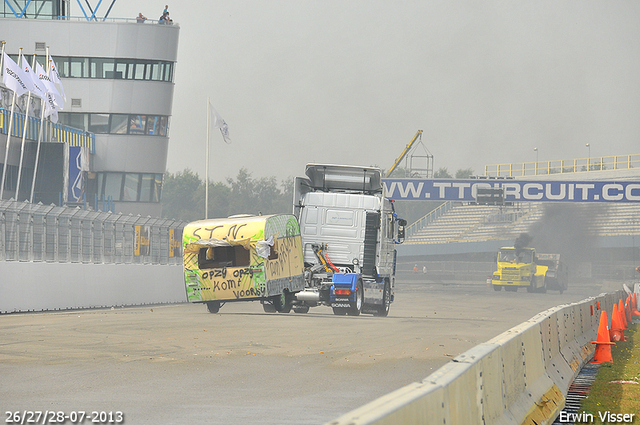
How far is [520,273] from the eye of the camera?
55938 mm

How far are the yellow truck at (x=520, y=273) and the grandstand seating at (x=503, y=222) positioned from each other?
17774 mm

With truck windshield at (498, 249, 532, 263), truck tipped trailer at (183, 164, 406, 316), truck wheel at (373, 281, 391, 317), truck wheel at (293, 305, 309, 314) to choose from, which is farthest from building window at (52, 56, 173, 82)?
truck wheel at (373, 281, 391, 317)

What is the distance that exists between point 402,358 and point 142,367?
3.99m

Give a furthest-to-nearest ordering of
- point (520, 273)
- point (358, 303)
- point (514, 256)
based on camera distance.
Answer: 1. point (514, 256)
2. point (520, 273)
3. point (358, 303)

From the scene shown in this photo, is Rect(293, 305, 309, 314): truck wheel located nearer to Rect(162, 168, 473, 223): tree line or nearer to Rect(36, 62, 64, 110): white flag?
Rect(36, 62, 64, 110): white flag

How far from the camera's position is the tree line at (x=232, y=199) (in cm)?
15284

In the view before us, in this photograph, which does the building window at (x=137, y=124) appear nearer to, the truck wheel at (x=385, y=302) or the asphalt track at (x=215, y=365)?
the truck wheel at (x=385, y=302)

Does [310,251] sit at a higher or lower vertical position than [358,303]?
higher

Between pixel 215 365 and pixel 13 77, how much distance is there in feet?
90.8

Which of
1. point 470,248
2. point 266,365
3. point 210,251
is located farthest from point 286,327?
point 470,248

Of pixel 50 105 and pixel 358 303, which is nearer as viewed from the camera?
pixel 358 303

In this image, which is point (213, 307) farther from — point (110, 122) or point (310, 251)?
point (110, 122)

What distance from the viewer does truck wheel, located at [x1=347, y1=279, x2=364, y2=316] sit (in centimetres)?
2402

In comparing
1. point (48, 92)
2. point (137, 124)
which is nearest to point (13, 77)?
point (48, 92)
